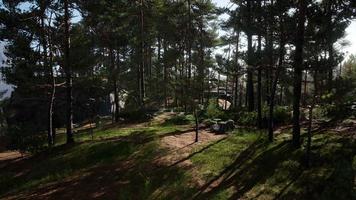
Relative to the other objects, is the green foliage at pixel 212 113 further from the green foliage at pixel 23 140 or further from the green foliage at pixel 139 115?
the green foliage at pixel 23 140

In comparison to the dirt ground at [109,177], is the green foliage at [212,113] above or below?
above

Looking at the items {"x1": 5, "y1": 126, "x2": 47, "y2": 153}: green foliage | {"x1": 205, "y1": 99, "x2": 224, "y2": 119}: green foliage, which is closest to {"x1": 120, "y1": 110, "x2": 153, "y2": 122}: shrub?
{"x1": 205, "y1": 99, "x2": 224, "y2": 119}: green foliage

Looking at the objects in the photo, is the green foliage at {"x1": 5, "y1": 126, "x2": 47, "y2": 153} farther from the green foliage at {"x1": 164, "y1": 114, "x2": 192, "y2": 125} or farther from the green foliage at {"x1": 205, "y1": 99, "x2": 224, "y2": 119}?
the green foliage at {"x1": 205, "y1": 99, "x2": 224, "y2": 119}

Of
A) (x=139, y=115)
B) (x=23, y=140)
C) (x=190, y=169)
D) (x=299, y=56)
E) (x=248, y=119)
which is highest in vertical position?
(x=299, y=56)

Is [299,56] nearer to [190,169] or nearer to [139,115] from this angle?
[190,169]

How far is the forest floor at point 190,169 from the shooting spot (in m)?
13.3

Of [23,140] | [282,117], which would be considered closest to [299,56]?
[282,117]

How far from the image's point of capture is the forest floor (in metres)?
13.3

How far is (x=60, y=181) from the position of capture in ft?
56.3

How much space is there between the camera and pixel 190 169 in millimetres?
15828

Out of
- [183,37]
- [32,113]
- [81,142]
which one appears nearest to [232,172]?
[81,142]

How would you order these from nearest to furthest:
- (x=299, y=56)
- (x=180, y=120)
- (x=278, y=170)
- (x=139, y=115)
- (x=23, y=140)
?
(x=278, y=170), (x=299, y=56), (x=23, y=140), (x=180, y=120), (x=139, y=115)

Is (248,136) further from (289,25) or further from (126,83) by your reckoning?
(126,83)

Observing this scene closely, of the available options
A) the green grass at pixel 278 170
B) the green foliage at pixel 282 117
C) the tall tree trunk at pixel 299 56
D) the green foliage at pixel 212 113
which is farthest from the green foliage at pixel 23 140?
the tall tree trunk at pixel 299 56
